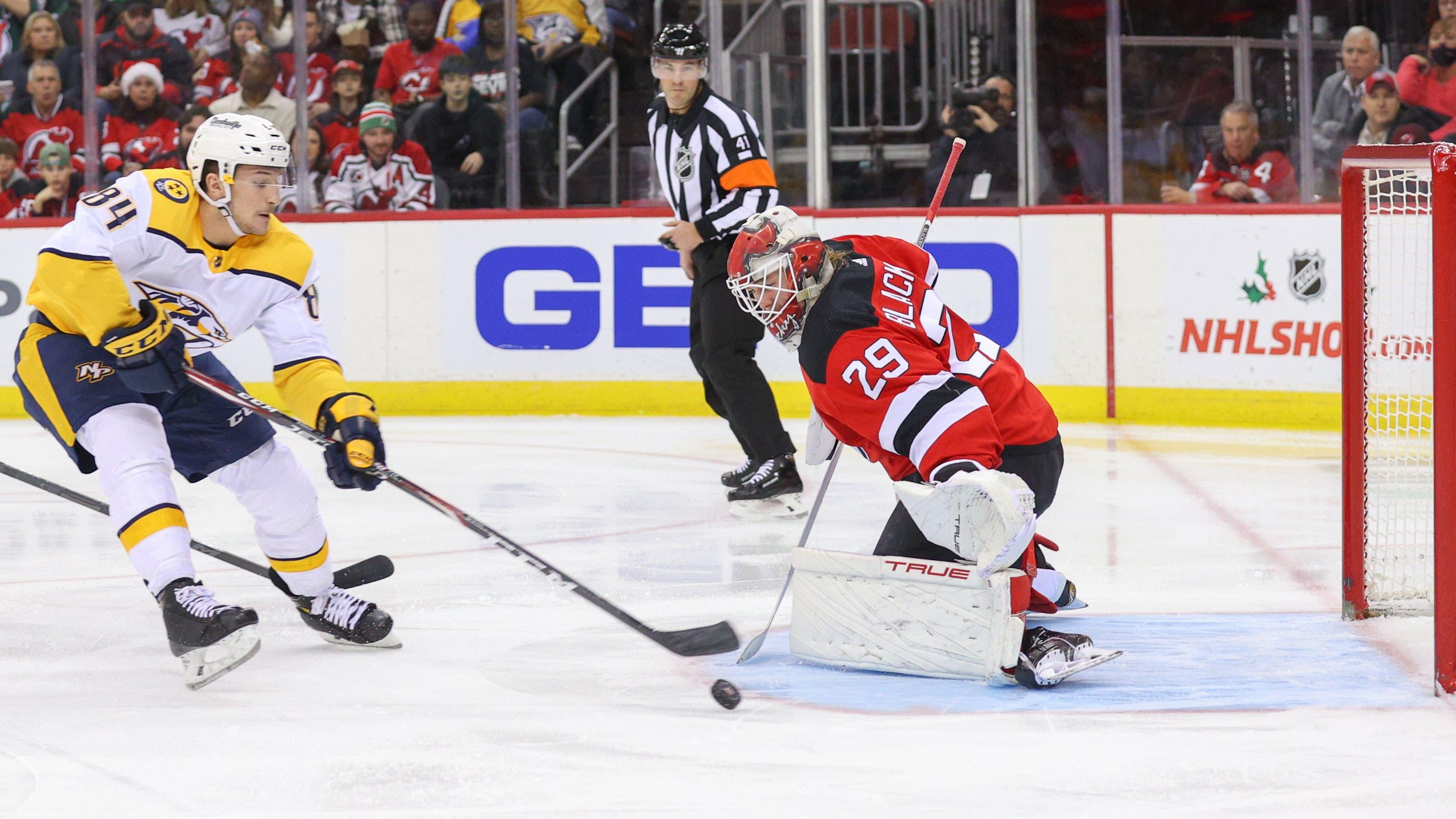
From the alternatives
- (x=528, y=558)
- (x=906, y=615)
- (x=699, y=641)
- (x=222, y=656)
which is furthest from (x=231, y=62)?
(x=906, y=615)

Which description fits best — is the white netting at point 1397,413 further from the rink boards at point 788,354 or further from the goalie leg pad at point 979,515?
the goalie leg pad at point 979,515

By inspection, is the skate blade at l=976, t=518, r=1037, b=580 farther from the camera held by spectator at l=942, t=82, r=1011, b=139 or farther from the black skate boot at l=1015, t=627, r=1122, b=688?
the camera held by spectator at l=942, t=82, r=1011, b=139

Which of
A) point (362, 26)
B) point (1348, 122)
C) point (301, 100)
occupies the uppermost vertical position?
point (362, 26)

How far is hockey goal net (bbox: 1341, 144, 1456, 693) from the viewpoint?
8.53ft

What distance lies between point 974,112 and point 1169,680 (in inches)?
173

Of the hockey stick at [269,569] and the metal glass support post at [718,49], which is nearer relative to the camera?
the hockey stick at [269,569]

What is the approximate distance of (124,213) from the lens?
114 inches

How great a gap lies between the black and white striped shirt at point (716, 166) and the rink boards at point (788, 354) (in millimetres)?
1876

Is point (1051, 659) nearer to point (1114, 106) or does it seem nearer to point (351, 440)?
point (351, 440)

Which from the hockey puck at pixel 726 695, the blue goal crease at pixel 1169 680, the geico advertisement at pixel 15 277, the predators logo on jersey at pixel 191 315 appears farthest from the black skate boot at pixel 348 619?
the geico advertisement at pixel 15 277

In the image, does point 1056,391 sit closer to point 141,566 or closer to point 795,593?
point 795,593

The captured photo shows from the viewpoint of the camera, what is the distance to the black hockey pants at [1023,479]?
2832 millimetres

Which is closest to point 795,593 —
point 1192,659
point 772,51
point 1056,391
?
point 1192,659

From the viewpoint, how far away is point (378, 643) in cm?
317
